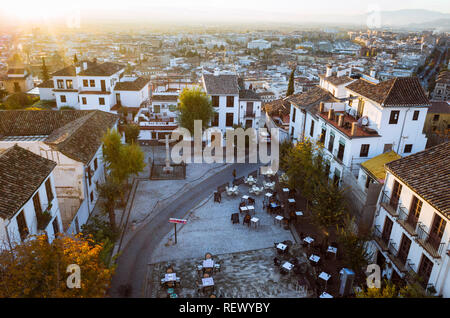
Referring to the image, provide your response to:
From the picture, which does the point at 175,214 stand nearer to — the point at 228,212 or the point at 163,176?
the point at 228,212

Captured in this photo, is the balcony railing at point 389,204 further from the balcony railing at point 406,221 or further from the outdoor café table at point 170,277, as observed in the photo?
the outdoor café table at point 170,277

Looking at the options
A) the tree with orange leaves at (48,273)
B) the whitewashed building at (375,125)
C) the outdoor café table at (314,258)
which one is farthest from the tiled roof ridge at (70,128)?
the whitewashed building at (375,125)

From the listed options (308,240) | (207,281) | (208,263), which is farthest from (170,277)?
(308,240)

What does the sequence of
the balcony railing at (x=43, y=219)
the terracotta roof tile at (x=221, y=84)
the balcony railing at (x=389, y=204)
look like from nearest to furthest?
1. the balcony railing at (x=43, y=219)
2. the balcony railing at (x=389, y=204)
3. the terracotta roof tile at (x=221, y=84)

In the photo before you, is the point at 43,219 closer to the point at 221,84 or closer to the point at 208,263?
the point at 208,263

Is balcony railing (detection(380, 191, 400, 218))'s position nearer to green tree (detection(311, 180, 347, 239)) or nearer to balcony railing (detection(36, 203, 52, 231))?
green tree (detection(311, 180, 347, 239))

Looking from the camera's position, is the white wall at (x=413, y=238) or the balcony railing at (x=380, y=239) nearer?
the white wall at (x=413, y=238)
